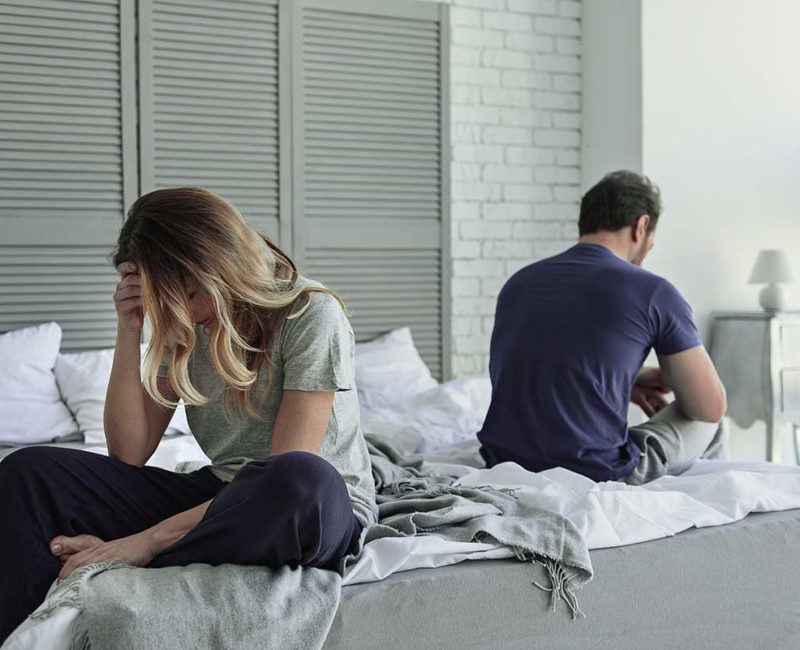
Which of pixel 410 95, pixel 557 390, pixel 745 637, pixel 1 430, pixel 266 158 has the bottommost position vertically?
pixel 745 637

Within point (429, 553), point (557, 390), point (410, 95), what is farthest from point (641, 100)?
point (429, 553)

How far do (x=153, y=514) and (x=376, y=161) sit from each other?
2.60 metres

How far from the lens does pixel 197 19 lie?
392cm

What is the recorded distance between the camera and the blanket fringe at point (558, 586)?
6.30 ft

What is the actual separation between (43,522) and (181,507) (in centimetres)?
25

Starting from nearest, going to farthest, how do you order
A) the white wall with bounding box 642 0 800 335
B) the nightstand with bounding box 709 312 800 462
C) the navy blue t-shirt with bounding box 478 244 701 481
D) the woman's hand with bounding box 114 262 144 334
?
the woman's hand with bounding box 114 262 144 334
the navy blue t-shirt with bounding box 478 244 701 481
the nightstand with bounding box 709 312 800 462
the white wall with bounding box 642 0 800 335

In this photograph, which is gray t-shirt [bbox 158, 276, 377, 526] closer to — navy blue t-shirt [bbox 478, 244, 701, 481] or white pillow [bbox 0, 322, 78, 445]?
navy blue t-shirt [bbox 478, 244, 701, 481]

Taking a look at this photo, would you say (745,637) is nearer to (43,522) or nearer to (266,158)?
(43,522)

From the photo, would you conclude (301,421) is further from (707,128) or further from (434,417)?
(707,128)

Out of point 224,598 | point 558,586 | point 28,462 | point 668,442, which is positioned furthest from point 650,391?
point 28,462

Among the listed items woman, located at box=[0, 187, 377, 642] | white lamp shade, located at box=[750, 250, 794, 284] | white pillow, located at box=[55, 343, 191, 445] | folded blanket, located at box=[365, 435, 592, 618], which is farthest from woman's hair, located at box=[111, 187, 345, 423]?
white lamp shade, located at box=[750, 250, 794, 284]

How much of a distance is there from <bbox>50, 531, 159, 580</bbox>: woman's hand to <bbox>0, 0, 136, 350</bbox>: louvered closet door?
6.92ft

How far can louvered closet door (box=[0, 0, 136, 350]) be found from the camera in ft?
12.0

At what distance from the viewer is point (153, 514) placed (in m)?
1.93
